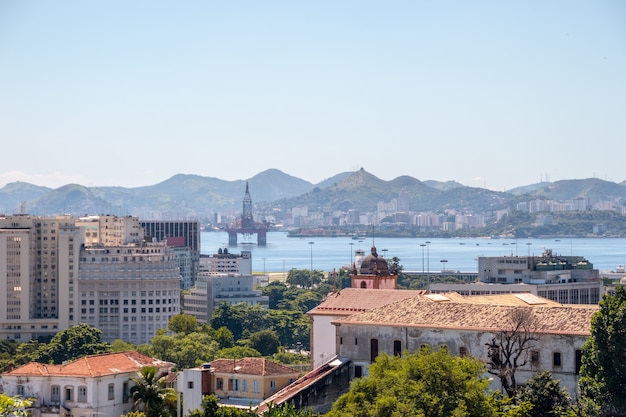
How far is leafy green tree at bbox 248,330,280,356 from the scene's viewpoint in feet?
284

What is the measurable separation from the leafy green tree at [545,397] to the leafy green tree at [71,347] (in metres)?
43.6

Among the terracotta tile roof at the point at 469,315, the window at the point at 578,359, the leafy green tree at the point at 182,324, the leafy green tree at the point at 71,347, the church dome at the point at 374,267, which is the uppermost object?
the church dome at the point at 374,267

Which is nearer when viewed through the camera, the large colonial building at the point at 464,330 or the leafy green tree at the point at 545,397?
the leafy green tree at the point at 545,397

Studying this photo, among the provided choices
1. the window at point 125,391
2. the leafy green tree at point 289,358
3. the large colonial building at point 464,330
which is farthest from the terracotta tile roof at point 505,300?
the leafy green tree at point 289,358

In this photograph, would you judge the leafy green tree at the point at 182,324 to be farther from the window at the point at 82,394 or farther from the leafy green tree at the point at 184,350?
the window at the point at 82,394

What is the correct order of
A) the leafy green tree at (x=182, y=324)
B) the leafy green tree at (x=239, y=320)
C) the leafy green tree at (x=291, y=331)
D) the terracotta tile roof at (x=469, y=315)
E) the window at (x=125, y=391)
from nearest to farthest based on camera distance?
the terracotta tile roof at (x=469, y=315) < the window at (x=125, y=391) < the leafy green tree at (x=182, y=324) < the leafy green tree at (x=291, y=331) < the leafy green tree at (x=239, y=320)

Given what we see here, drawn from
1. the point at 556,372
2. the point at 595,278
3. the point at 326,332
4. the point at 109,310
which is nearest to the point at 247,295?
the point at 109,310

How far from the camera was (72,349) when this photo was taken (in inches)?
3061

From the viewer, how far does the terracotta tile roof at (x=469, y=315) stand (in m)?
37.7

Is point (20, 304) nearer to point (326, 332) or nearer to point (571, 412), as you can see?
point (326, 332)

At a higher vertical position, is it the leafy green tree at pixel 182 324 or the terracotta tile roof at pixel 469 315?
the terracotta tile roof at pixel 469 315

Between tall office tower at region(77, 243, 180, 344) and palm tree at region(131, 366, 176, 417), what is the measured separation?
67.1 meters

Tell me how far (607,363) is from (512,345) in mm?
3325

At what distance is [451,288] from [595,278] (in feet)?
45.1
